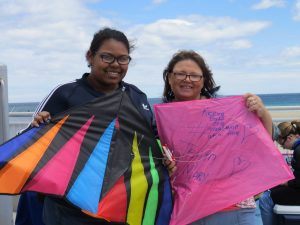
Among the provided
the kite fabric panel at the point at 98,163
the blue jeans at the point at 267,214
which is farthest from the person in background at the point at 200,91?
the blue jeans at the point at 267,214

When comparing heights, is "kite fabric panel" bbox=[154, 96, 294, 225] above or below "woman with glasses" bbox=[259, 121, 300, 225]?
above

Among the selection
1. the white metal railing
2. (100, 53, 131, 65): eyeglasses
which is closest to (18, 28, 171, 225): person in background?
(100, 53, 131, 65): eyeglasses

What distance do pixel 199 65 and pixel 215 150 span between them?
1.79 feet

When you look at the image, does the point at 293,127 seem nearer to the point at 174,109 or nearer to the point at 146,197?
the point at 174,109

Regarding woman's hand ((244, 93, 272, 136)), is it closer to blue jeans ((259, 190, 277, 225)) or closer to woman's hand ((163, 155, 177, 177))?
woman's hand ((163, 155, 177, 177))

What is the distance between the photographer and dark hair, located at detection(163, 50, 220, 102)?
8.79 ft

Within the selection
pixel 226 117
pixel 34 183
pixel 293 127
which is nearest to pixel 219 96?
pixel 226 117

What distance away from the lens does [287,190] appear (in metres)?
3.99

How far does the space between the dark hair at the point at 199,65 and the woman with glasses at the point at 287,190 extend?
134cm

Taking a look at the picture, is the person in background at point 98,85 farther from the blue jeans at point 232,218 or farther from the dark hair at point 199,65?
the blue jeans at point 232,218

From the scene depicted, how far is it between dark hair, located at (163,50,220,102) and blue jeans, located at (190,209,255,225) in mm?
777

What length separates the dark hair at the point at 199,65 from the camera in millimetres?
2680

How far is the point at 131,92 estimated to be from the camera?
8.39 ft

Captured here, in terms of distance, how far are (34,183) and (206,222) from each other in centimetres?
103
